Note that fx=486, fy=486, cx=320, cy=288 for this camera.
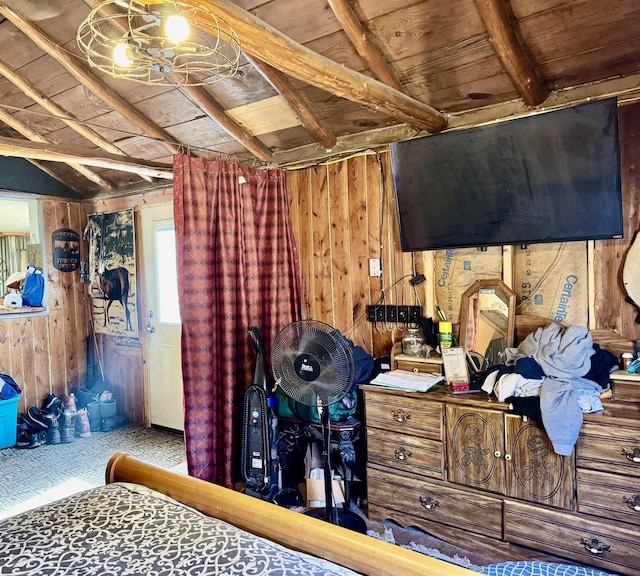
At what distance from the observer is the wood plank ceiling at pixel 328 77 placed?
2.04 m

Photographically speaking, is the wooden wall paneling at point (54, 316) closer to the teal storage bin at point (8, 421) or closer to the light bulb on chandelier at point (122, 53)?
the teal storage bin at point (8, 421)

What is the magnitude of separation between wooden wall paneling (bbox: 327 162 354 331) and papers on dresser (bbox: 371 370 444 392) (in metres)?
0.60

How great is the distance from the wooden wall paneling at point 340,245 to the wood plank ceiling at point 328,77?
193mm

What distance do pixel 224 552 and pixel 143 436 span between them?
3.40m

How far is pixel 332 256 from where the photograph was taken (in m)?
3.27

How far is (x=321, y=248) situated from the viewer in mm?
3324

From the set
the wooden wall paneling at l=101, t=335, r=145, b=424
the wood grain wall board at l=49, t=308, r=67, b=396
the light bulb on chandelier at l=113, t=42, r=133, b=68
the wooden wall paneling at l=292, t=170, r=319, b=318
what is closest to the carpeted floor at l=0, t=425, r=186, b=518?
the wooden wall paneling at l=101, t=335, r=145, b=424

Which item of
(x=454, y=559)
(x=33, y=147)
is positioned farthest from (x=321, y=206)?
(x=454, y=559)

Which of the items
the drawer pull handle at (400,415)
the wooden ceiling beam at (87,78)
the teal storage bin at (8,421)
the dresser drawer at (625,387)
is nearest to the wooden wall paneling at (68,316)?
the teal storage bin at (8,421)

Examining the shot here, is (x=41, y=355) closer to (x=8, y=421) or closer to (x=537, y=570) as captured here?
(x=8, y=421)

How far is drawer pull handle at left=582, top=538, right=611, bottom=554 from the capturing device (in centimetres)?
203

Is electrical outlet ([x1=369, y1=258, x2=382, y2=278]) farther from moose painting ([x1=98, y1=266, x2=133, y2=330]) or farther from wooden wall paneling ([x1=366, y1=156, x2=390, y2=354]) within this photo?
moose painting ([x1=98, y1=266, x2=133, y2=330])

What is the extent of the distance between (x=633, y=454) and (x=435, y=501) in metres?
0.93

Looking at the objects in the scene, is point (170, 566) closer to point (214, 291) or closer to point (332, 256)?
point (214, 291)
